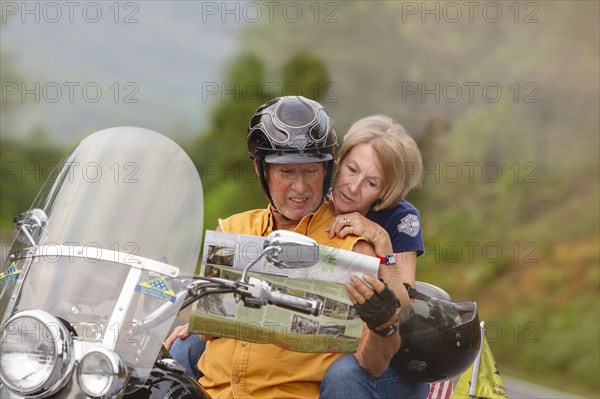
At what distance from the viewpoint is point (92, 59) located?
20781 mm

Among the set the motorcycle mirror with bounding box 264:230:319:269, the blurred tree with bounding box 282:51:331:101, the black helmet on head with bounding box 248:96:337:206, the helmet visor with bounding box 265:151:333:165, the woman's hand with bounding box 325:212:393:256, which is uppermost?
the blurred tree with bounding box 282:51:331:101

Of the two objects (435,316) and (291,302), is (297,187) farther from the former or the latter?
(291,302)

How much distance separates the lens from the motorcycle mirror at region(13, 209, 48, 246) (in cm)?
333

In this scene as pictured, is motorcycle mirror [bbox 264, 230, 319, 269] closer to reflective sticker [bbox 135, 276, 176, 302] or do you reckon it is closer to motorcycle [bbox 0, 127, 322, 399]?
motorcycle [bbox 0, 127, 322, 399]

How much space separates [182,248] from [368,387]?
941mm

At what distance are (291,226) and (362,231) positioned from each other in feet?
1.47

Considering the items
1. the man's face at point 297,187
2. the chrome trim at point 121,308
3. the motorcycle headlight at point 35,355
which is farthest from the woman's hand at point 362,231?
the motorcycle headlight at point 35,355

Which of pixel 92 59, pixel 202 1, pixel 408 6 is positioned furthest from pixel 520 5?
pixel 92 59

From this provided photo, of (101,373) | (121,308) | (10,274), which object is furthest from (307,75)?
(101,373)

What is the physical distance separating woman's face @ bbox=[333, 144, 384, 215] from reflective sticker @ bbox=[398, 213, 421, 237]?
20 cm

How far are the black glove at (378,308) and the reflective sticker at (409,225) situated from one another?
1.00 meters

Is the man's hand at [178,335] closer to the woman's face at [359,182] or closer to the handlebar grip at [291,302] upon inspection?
the woman's face at [359,182]

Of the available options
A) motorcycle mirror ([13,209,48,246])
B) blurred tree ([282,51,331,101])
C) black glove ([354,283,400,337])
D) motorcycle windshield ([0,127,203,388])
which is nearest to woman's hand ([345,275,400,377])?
black glove ([354,283,400,337])

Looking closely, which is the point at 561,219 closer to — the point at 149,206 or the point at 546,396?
the point at 546,396
